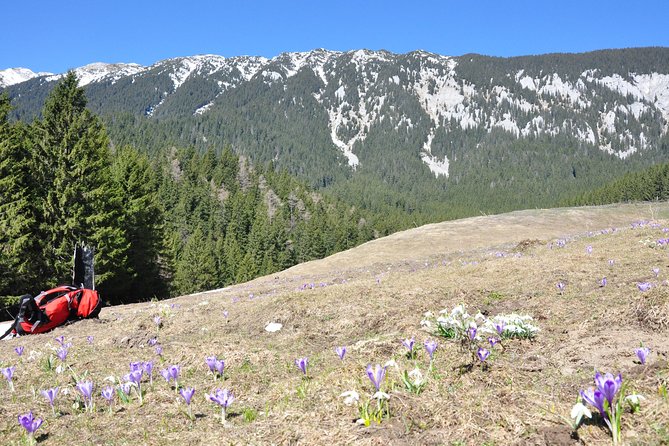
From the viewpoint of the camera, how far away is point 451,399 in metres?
4.43

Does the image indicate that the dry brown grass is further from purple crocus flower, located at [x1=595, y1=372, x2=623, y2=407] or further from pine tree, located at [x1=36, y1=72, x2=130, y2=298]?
pine tree, located at [x1=36, y1=72, x2=130, y2=298]

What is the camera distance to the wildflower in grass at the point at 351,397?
4.17m

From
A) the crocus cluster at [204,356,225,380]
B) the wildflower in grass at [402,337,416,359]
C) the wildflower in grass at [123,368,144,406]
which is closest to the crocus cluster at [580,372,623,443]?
the wildflower in grass at [402,337,416,359]

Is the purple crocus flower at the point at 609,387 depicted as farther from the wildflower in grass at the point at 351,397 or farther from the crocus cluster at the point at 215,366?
the crocus cluster at the point at 215,366

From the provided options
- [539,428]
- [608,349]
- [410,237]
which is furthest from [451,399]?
[410,237]

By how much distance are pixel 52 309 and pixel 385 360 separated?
36.8 feet

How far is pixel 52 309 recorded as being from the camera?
12641 mm

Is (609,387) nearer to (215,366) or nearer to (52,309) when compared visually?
(215,366)

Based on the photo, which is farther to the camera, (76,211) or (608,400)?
(76,211)

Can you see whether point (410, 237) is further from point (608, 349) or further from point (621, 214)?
point (608, 349)

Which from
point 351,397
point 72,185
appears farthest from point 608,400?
point 72,185

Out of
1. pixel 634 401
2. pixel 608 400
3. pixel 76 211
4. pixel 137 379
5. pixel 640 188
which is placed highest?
pixel 76 211

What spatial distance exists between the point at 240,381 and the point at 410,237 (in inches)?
1704

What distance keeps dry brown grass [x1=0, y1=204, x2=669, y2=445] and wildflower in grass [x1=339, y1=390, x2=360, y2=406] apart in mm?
110
